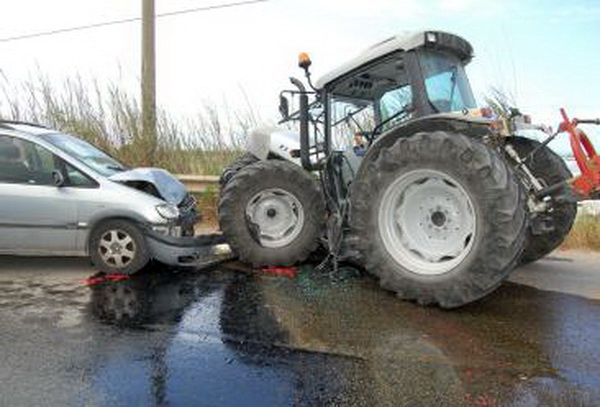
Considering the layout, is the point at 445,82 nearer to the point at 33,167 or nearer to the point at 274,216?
the point at 274,216

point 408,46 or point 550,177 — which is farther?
point 550,177

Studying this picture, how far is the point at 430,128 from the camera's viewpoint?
6316 millimetres

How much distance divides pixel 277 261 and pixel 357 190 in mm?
1564

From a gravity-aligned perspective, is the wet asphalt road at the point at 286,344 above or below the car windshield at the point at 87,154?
below

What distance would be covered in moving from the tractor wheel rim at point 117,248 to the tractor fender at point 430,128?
2.44 meters

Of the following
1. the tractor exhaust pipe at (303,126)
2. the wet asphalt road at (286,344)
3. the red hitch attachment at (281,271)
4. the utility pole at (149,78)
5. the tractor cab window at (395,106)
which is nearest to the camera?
the wet asphalt road at (286,344)

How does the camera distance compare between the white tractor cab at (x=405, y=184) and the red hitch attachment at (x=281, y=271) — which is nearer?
the white tractor cab at (x=405, y=184)

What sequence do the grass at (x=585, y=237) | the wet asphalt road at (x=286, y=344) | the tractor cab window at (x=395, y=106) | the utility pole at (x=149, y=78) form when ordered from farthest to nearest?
the utility pole at (x=149, y=78)
the grass at (x=585, y=237)
the tractor cab window at (x=395, y=106)
the wet asphalt road at (x=286, y=344)

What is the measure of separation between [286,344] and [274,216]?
2862mm

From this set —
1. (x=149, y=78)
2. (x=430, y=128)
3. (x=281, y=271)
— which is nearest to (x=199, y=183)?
(x=149, y=78)

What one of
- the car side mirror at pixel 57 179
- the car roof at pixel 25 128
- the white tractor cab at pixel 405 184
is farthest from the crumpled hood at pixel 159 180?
the car roof at pixel 25 128

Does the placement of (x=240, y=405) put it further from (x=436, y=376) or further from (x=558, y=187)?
(x=558, y=187)

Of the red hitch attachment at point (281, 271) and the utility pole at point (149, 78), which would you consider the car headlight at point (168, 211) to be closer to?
the red hitch attachment at point (281, 271)

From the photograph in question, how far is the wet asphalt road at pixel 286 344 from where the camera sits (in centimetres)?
404
